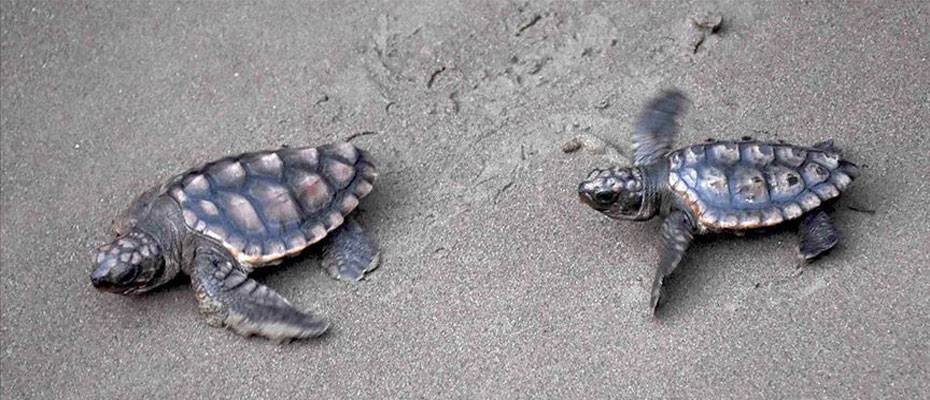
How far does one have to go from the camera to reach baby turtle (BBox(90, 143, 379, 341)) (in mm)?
4266

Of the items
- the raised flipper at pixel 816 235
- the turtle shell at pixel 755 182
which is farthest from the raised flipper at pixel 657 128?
the raised flipper at pixel 816 235

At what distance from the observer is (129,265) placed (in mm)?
4305

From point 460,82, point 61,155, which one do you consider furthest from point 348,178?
point 61,155

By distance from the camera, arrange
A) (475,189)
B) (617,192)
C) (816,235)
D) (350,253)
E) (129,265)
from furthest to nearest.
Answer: (475,189)
(350,253)
(129,265)
(617,192)
(816,235)

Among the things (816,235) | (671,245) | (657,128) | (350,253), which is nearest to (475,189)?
(350,253)

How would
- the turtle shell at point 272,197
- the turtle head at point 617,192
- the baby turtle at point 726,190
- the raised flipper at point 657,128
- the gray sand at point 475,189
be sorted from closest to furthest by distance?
the gray sand at point 475,189, the baby turtle at point 726,190, the turtle head at point 617,192, the turtle shell at point 272,197, the raised flipper at point 657,128

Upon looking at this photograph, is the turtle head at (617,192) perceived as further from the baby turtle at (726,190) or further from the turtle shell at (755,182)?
the turtle shell at (755,182)

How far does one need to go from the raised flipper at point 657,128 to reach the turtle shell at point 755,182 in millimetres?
307

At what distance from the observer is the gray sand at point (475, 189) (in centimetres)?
394

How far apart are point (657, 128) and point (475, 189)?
88cm

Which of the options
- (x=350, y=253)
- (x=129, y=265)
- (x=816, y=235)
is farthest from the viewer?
(x=350, y=253)

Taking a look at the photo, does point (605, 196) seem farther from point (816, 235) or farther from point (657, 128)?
point (816, 235)

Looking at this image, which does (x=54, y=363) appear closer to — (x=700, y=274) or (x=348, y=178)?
(x=348, y=178)

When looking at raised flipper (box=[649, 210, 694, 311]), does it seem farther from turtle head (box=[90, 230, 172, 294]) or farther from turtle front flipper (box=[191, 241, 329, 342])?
turtle head (box=[90, 230, 172, 294])
